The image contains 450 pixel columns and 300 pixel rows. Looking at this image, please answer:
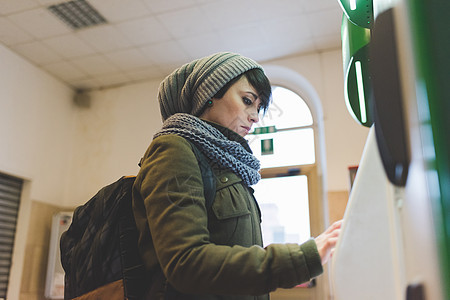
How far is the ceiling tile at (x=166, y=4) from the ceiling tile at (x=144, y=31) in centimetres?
15

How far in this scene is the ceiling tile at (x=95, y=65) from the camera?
4.30m

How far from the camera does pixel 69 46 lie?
409 centimetres

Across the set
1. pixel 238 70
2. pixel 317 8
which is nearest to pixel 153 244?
pixel 238 70

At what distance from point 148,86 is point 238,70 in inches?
153

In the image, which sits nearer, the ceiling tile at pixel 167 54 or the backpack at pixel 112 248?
the backpack at pixel 112 248

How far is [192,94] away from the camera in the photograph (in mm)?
1020

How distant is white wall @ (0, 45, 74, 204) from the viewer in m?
4.09

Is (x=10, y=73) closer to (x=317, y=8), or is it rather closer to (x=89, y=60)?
(x=89, y=60)

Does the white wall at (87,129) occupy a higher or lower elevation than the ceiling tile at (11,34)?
lower

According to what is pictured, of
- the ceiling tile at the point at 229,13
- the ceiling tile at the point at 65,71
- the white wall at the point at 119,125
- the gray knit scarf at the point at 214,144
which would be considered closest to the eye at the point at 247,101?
the gray knit scarf at the point at 214,144

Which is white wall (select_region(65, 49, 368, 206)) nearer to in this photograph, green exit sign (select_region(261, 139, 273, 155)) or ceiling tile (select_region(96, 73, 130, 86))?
ceiling tile (select_region(96, 73, 130, 86))

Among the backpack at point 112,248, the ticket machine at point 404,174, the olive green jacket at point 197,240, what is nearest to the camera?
the ticket machine at point 404,174

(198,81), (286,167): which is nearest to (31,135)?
(286,167)

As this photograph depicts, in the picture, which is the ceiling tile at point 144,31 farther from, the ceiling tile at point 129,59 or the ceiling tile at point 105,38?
the ceiling tile at point 129,59
